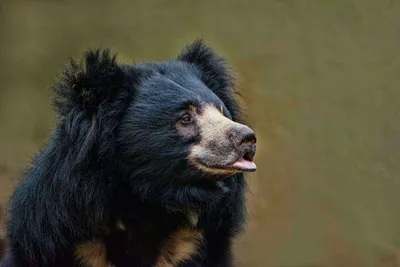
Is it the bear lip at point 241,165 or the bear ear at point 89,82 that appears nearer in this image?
the bear lip at point 241,165

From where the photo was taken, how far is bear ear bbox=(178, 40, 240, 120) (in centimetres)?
424

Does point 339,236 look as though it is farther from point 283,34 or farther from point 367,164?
point 283,34

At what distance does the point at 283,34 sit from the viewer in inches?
258

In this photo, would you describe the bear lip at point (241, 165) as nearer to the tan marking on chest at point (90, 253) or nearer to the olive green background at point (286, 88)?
the tan marking on chest at point (90, 253)

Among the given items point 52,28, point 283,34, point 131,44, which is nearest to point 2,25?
point 52,28

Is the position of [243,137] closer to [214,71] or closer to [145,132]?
[145,132]

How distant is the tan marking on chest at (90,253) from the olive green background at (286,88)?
2630 millimetres

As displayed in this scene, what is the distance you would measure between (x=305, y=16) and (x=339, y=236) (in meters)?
1.59

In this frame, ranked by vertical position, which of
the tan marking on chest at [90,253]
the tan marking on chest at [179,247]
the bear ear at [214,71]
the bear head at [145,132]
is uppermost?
the bear ear at [214,71]

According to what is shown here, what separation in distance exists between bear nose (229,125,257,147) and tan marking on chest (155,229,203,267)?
2.06ft

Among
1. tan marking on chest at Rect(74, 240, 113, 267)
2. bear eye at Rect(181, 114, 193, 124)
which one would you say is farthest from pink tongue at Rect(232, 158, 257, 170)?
tan marking on chest at Rect(74, 240, 113, 267)

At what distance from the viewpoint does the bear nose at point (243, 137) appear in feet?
11.9

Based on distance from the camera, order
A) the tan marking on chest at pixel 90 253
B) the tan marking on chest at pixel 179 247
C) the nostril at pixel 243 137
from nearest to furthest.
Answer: the nostril at pixel 243 137
the tan marking on chest at pixel 90 253
the tan marking on chest at pixel 179 247

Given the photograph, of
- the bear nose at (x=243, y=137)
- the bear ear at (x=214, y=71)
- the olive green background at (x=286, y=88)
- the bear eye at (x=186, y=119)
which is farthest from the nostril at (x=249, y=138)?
the olive green background at (x=286, y=88)
